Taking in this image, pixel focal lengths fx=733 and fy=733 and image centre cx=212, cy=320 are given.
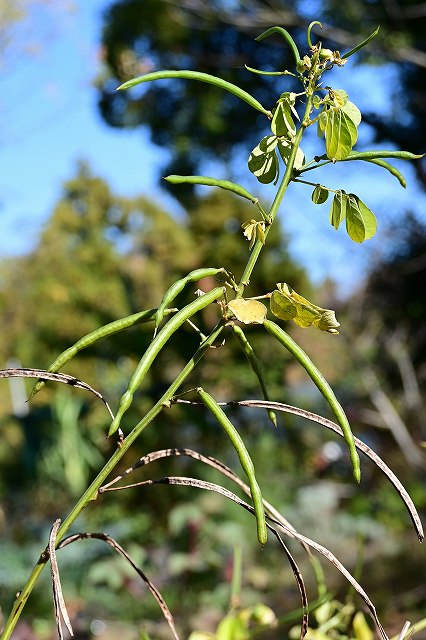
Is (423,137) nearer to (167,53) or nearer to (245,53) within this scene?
(245,53)

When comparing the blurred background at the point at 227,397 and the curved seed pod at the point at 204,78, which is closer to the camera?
the curved seed pod at the point at 204,78

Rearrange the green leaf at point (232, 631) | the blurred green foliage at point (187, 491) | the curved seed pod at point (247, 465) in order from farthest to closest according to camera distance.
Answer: the blurred green foliage at point (187, 491), the green leaf at point (232, 631), the curved seed pod at point (247, 465)

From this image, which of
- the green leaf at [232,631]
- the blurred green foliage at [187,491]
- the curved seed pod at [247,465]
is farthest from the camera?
the blurred green foliage at [187,491]

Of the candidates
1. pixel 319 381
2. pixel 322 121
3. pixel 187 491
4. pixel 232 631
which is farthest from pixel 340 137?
pixel 187 491

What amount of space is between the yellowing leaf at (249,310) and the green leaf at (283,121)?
10 cm

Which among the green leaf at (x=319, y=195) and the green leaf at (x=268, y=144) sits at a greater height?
the green leaf at (x=268, y=144)

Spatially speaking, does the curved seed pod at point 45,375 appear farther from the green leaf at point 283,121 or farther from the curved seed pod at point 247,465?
the green leaf at point 283,121

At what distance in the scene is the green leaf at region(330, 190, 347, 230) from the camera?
362 mm

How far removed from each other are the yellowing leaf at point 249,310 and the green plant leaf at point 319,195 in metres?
0.08

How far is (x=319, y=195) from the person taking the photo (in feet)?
1.24

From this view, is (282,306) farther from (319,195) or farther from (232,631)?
(232,631)

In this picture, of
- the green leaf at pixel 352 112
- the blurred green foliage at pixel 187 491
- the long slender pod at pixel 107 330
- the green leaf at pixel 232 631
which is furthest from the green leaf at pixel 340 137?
the blurred green foliage at pixel 187 491

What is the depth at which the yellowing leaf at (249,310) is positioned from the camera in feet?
1.07

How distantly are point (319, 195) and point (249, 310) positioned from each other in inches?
3.4
